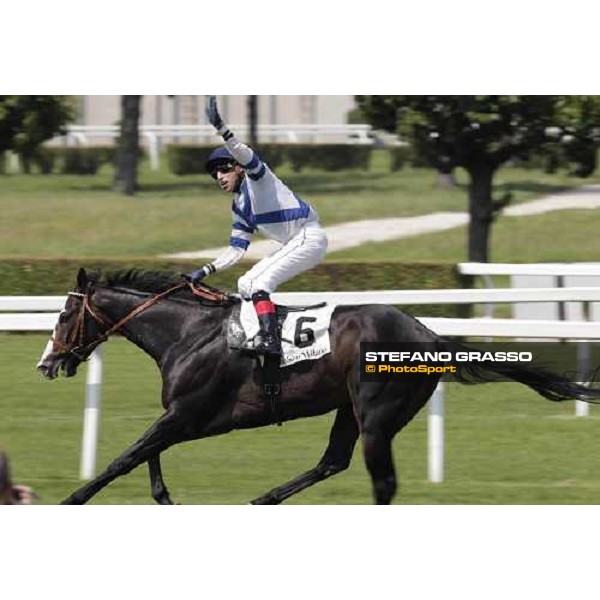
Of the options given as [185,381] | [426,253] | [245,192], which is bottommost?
[426,253]

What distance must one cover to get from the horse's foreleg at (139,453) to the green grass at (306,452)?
0.44m

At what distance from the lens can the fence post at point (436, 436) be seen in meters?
7.70

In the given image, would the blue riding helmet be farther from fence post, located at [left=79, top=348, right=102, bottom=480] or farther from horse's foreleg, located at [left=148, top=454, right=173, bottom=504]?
horse's foreleg, located at [left=148, top=454, right=173, bottom=504]

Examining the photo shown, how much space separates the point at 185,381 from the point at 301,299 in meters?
3.93

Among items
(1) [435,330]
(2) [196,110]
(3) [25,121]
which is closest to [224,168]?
(1) [435,330]

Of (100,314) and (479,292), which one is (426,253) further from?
(100,314)

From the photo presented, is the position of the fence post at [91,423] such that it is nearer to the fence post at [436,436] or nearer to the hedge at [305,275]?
the fence post at [436,436]

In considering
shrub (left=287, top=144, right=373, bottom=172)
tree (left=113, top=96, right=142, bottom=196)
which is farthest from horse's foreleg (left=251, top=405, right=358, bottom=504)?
shrub (left=287, top=144, right=373, bottom=172)

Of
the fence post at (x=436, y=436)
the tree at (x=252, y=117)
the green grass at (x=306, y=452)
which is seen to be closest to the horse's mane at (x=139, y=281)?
the green grass at (x=306, y=452)

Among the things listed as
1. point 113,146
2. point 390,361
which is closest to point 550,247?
point 113,146

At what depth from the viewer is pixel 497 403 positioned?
10.2 m

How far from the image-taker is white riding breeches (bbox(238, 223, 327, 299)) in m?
7.03

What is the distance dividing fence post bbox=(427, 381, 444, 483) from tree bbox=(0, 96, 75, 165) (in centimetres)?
971

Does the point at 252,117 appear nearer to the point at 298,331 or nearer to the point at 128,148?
the point at 128,148
